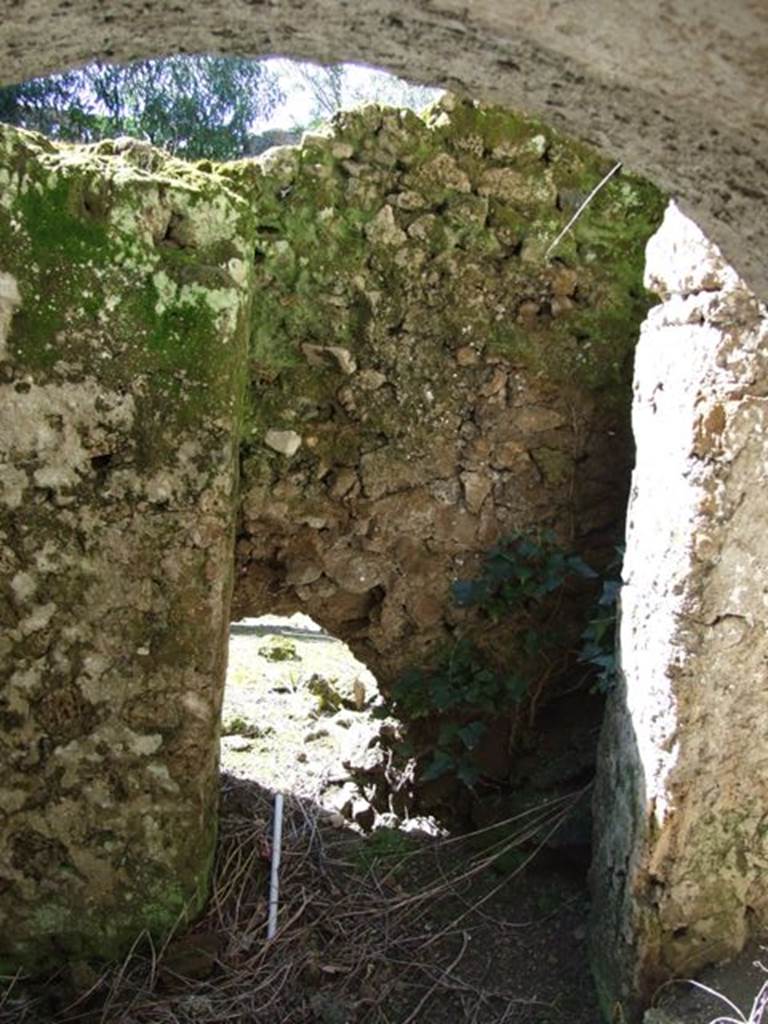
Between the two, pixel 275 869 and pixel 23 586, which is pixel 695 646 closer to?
pixel 275 869

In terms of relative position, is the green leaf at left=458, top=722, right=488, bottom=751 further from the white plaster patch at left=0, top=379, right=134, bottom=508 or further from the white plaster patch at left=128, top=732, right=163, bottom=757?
the white plaster patch at left=0, top=379, right=134, bottom=508

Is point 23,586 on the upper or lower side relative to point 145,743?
upper

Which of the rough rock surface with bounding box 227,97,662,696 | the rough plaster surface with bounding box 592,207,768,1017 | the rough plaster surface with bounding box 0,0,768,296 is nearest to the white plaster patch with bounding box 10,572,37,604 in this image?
the rough rock surface with bounding box 227,97,662,696

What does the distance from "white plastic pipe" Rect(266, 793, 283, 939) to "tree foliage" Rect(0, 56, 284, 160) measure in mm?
6899

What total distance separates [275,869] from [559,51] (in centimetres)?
283

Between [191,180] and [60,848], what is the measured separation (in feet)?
6.09

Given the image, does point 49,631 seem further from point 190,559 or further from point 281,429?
point 281,429

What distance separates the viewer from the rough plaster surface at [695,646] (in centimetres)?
243

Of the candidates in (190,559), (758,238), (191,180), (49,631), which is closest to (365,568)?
(190,559)

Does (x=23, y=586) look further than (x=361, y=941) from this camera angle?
No

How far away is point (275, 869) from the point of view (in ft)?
10.9

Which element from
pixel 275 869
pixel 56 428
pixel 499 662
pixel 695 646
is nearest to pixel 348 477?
pixel 499 662

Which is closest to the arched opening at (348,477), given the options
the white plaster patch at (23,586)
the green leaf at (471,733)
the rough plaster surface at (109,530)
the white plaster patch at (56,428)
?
the green leaf at (471,733)

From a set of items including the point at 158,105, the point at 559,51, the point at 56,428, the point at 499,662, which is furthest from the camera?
the point at 158,105
